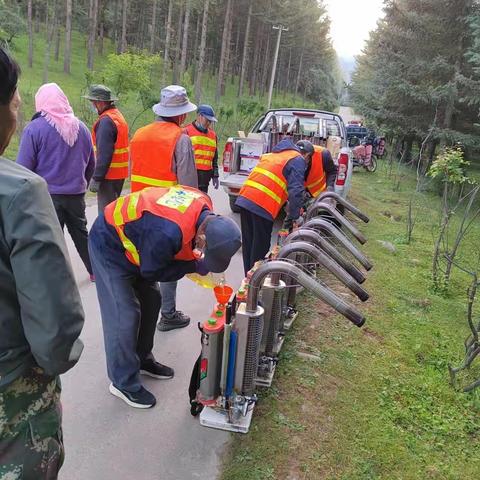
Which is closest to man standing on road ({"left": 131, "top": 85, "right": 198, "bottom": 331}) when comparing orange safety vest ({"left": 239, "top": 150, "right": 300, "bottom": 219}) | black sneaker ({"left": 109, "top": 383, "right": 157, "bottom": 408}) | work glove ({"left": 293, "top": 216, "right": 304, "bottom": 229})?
orange safety vest ({"left": 239, "top": 150, "right": 300, "bottom": 219})

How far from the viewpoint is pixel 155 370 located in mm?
3416

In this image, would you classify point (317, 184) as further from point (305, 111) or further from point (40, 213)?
point (40, 213)

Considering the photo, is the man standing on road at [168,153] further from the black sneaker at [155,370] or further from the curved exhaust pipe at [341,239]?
the curved exhaust pipe at [341,239]

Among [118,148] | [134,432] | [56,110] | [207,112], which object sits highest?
[207,112]

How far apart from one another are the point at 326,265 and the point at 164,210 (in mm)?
1193

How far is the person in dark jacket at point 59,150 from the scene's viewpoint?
3.93 m

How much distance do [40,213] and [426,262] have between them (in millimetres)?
6873

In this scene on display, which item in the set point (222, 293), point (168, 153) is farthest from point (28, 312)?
point (168, 153)

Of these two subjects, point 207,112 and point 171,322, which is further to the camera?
point 207,112

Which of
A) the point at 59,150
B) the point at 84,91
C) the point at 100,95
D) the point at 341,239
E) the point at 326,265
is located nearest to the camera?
the point at 326,265

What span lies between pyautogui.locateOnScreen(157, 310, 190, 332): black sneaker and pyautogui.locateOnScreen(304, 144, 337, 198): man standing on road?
2.30 meters

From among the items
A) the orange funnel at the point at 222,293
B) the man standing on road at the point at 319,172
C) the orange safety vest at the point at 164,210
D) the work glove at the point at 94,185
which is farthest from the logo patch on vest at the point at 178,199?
the man standing on road at the point at 319,172

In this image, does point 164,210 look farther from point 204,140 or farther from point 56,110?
point 204,140

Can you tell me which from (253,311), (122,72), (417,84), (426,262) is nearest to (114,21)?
(122,72)
